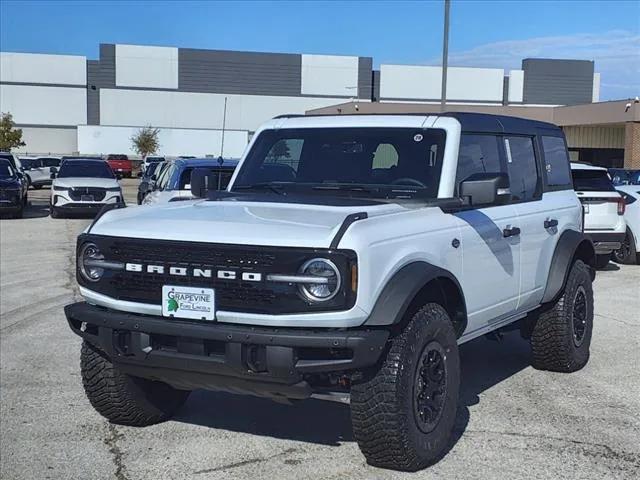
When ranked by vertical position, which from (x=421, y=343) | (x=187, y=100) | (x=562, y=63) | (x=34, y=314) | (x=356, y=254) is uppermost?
(x=562, y=63)

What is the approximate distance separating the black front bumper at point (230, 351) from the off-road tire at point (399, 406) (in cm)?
22

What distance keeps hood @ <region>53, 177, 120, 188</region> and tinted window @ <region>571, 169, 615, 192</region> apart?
13498 millimetres

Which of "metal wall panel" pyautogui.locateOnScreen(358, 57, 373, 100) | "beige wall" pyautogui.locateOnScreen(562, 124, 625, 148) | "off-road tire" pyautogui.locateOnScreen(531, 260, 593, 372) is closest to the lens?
"off-road tire" pyautogui.locateOnScreen(531, 260, 593, 372)

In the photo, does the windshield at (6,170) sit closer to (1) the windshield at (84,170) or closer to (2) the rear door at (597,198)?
(1) the windshield at (84,170)

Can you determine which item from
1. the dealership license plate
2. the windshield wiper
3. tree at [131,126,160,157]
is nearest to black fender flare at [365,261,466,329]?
the dealership license plate

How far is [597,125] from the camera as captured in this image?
41656mm

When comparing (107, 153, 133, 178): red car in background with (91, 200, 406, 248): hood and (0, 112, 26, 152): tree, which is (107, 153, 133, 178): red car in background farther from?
(91, 200, 406, 248): hood

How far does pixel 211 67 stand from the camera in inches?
3396

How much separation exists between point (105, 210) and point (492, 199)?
7.95 ft

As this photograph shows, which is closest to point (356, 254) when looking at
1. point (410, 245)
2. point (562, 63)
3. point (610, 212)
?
point (410, 245)

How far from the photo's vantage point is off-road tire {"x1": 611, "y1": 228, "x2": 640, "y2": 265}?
13.9 m

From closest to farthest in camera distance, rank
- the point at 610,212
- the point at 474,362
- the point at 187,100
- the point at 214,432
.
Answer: the point at 214,432
the point at 474,362
the point at 610,212
the point at 187,100

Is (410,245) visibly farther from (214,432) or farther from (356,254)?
(214,432)

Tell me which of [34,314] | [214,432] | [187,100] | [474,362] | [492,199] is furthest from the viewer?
[187,100]
